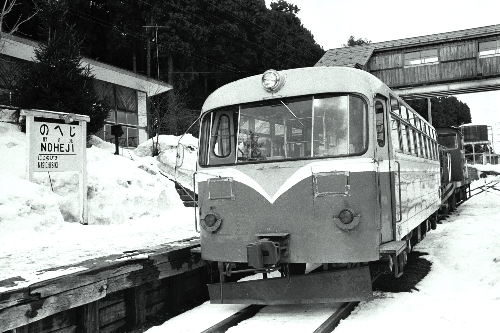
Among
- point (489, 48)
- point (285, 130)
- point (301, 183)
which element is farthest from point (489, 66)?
point (301, 183)

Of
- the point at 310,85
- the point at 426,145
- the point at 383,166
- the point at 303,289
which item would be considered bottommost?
the point at 303,289

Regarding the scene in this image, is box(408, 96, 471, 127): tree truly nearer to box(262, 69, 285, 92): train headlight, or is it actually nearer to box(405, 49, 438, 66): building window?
box(405, 49, 438, 66): building window

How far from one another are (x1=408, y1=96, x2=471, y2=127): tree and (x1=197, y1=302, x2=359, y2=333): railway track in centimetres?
4778

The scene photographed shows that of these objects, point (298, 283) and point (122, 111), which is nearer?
point (298, 283)

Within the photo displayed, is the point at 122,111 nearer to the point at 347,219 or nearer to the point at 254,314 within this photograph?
the point at 254,314

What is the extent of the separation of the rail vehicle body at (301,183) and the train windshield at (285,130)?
0.04 feet

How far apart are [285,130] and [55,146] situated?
5653 millimetres

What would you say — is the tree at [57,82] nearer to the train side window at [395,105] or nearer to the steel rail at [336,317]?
the train side window at [395,105]

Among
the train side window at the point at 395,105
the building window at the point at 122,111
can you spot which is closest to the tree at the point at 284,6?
the building window at the point at 122,111

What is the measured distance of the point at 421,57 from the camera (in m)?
27.6

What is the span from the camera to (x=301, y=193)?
19.1ft

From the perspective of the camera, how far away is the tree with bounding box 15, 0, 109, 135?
12531 mm

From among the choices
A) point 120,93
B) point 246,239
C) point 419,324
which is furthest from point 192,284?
Answer: point 120,93

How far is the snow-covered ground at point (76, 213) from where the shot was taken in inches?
291
